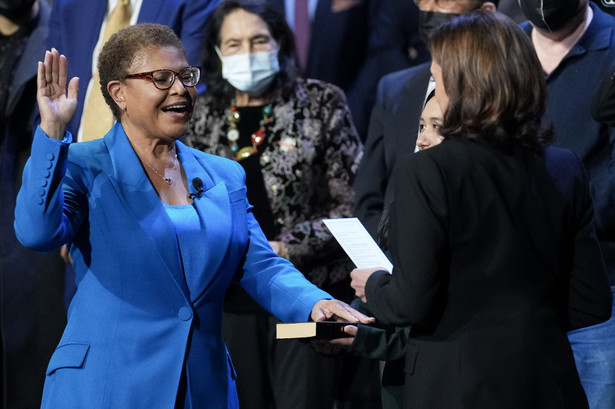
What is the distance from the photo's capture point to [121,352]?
2.30 meters

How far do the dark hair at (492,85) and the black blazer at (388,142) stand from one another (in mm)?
1604

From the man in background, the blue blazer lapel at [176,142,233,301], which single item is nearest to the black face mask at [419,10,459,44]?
the blue blazer lapel at [176,142,233,301]

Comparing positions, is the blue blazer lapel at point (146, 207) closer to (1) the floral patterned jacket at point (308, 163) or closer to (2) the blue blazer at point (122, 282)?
(2) the blue blazer at point (122, 282)

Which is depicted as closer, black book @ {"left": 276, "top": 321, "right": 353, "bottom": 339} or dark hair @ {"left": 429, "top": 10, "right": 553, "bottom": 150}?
dark hair @ {"left": 429, "top": 10, "right": 553, "bottom": 150}

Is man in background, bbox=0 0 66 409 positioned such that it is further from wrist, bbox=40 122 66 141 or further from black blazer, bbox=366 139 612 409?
black blazer, bbox=366 139 612 409

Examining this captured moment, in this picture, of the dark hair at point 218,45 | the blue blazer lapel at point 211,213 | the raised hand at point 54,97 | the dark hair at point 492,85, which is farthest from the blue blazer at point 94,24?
the dark hair at point 492,85

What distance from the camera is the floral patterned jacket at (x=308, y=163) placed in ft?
12.5

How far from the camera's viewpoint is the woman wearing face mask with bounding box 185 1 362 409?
3.72 metres

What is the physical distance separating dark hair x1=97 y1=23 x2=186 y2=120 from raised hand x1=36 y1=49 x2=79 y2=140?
0.26 meters

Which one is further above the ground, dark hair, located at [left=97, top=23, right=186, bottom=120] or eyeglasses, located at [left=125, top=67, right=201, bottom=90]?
dark hair, located at [left=97, top=23, right=186, bottom=120]

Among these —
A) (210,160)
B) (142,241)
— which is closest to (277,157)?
(210,160)

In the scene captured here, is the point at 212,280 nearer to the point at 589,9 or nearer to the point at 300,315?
the point at 300,315

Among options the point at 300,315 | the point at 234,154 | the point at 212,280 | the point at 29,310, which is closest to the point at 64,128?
the point at 212,280

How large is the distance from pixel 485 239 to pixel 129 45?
1159 mm
